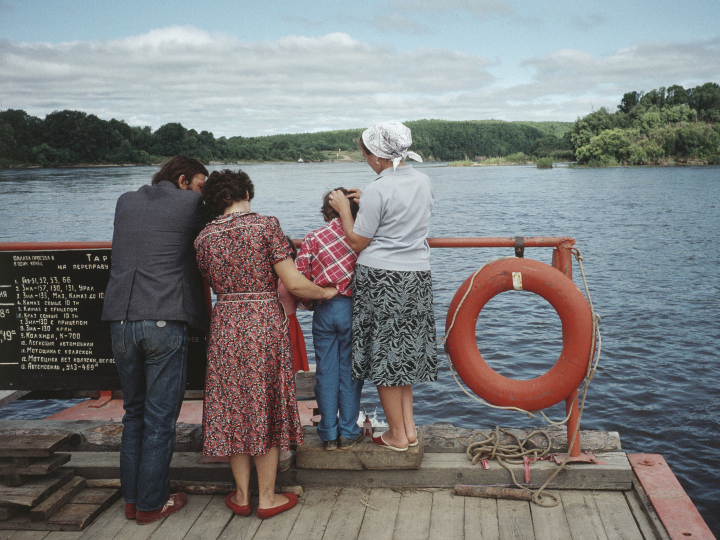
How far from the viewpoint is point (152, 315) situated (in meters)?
2.47

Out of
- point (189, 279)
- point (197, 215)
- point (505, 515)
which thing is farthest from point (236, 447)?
point (505, 515)

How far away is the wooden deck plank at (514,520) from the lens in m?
2.42

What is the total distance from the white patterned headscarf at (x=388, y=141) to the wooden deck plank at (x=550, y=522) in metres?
1.50

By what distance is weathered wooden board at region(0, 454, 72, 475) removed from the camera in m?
2.67

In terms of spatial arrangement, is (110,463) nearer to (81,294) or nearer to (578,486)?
(81,294)

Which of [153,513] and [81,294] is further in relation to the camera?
[81,294]

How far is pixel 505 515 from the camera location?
8.41ft

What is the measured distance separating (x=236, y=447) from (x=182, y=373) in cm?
37

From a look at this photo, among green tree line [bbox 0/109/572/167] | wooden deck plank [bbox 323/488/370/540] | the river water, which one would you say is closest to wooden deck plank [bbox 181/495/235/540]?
wooden deck plank [bbox 323/488/370/540]

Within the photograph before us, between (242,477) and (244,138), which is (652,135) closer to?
(244,138)

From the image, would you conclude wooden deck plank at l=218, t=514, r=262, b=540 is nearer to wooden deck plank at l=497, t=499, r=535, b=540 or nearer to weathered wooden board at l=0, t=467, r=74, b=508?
weathered wooden board at l=0, t=467, r=74, b=508

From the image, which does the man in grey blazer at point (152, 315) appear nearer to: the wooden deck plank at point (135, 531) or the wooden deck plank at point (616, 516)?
the wooden deck plank at point (135, 531)

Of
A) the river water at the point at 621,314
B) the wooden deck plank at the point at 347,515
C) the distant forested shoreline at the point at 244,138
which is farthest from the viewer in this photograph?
the distant forested shoreline at the point at 244,138

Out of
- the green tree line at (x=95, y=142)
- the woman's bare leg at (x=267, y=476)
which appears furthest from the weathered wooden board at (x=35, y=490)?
the green tree line at (x=95, y=142)
